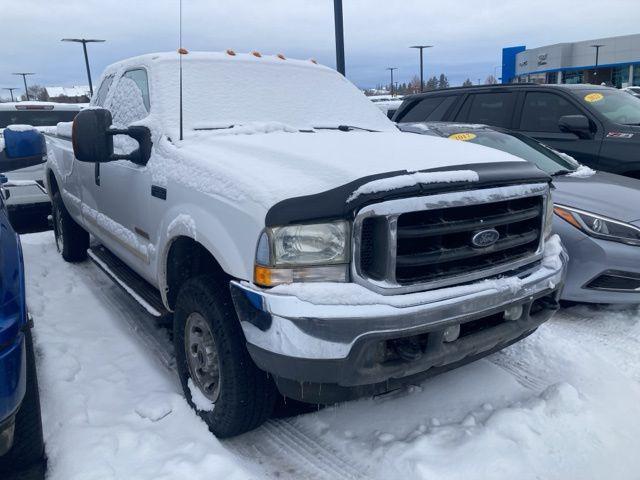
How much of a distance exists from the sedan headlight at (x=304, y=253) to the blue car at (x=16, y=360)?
3.16 ft

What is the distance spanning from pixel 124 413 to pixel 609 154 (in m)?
5.71

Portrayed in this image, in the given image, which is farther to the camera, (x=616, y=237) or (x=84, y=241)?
(x=84, y=241)

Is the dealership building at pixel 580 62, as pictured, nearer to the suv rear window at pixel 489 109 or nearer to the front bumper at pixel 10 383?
the suv rear window at pixel 489 109

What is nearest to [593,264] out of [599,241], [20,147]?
[599,241]

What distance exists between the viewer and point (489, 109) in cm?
732

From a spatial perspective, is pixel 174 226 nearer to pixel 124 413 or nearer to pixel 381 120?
pixel 124 413

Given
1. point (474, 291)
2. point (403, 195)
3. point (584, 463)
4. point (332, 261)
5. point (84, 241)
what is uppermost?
point (403, 195)

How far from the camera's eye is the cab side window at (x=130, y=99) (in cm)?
374

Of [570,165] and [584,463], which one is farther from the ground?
[570,165]

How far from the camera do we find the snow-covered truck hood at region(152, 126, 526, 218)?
2.36 m

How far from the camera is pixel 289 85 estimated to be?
404 cm

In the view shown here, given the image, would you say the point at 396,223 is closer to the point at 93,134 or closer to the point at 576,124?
the point at 93,134

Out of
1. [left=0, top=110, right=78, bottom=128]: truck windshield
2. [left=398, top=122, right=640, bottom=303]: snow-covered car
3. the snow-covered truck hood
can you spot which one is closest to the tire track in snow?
the snow-covered truck hood

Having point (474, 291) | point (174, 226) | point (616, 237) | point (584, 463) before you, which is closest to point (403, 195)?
point (474, 291)
